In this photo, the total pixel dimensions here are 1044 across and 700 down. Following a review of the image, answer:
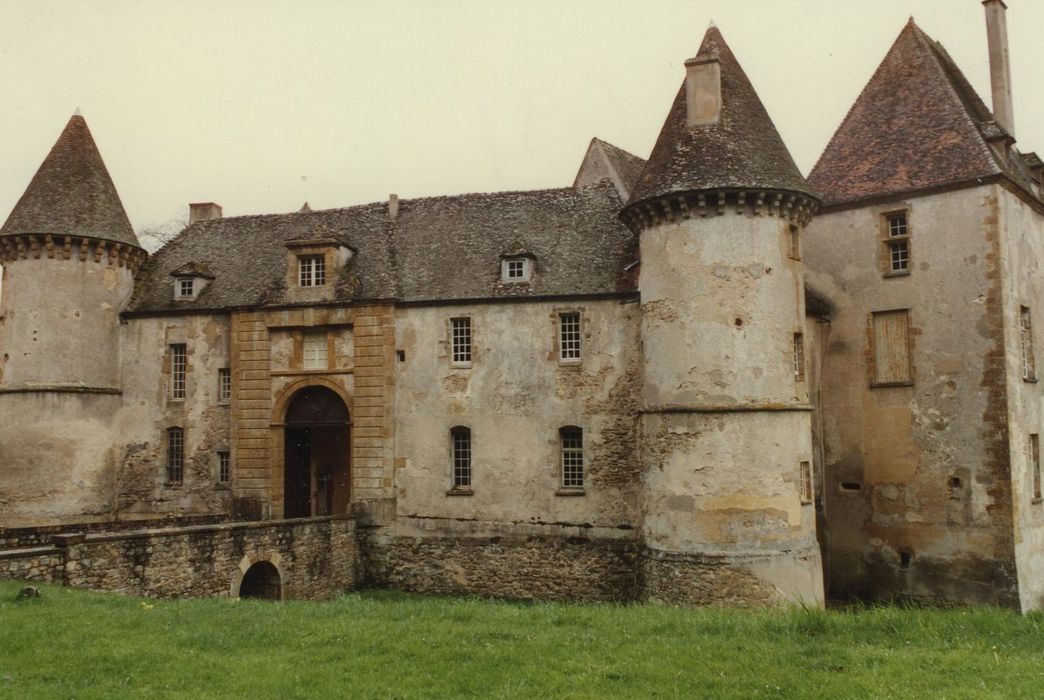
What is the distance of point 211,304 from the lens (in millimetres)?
26906

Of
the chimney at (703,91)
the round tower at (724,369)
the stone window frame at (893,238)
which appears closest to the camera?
the round tower at (724,369)

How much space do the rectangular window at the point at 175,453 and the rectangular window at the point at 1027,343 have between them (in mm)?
24914

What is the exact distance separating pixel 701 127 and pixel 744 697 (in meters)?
15.1

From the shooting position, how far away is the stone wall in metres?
16.5

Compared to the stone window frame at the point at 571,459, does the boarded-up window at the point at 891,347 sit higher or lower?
higher

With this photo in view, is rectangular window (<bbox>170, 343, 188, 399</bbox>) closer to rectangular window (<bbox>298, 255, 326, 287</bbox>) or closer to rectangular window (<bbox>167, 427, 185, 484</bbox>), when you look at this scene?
rectangular window (<bbox>167, 427, 185, 484</bbox>)

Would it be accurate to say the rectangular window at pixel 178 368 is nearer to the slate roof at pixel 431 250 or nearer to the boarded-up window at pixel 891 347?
the slate roof at pixel 431 250

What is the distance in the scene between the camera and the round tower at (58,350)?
25406 millimetres

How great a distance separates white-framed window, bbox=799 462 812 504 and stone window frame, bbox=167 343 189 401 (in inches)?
740

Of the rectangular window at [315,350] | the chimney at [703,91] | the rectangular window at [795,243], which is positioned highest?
the chimney at [703,91]

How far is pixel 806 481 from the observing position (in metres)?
20.4

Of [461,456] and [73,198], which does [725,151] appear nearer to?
[461,456]

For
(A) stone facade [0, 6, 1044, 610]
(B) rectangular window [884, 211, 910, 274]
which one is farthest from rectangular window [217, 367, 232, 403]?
(B) rectangular window [884, 211, 910, 274]

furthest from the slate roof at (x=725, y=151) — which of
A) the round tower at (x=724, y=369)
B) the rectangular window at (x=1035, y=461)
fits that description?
the rectangular window at (x=1035, y=461)
